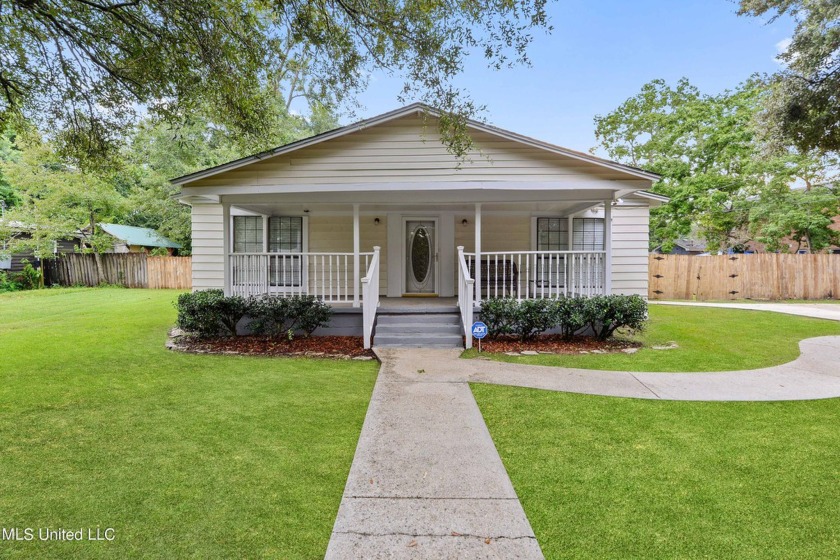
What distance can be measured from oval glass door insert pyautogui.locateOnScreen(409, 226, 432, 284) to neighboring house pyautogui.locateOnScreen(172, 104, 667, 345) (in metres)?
0.02

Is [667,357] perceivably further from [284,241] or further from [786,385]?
[284,241]

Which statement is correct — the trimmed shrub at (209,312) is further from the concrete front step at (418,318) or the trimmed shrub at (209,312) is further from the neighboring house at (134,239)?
the neighboring house at (134,239)

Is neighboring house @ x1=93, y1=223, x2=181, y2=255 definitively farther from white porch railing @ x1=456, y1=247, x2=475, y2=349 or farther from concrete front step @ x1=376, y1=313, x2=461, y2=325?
white porch railing @ x1=456, y1=247, x2=475, y2=349

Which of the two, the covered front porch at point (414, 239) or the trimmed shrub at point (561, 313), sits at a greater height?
the covered front porch at point (414, 239)

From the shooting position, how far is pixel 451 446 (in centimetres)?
335

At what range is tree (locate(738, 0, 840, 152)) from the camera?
761 cm

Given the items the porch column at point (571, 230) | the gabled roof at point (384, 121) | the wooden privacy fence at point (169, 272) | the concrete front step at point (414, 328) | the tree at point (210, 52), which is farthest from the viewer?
the wooden privacy fence at point (169, 272)

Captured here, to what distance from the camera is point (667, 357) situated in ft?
21.4

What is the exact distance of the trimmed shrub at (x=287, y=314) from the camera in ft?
24.8

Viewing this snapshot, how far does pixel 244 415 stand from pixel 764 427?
15.8ft

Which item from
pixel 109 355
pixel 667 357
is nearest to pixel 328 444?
pixel 109 355

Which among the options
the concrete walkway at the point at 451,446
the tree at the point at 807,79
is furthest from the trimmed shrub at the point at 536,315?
the tree at the point at 807,79

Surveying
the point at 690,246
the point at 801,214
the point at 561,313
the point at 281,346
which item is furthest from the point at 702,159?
the point at 690,246

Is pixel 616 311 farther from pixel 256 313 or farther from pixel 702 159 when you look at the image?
pixel 702 159
